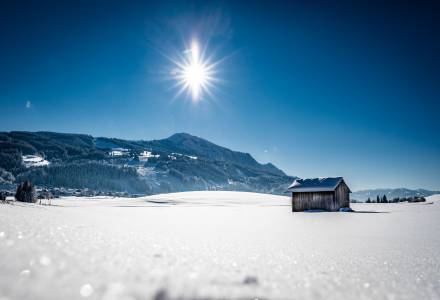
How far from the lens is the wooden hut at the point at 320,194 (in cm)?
4156

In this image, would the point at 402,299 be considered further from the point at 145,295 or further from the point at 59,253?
the point at 59,253

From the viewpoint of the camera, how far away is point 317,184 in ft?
142

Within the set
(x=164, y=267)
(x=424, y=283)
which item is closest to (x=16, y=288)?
(x=164, y=267)

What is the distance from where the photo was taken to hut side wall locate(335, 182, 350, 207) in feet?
139

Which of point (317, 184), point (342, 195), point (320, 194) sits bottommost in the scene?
point (320, 194)

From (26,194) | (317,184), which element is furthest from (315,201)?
(26,194)

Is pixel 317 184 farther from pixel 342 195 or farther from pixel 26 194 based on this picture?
Answer: pixel 26 194

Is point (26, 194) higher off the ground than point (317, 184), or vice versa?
point (317, 184)

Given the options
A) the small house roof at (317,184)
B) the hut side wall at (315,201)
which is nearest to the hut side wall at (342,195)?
the hut side wall at (315,201)

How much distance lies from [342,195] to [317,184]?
449 centimetres

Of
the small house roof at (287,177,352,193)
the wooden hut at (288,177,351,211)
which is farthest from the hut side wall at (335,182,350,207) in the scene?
the small house roof at (287,177,352,193)

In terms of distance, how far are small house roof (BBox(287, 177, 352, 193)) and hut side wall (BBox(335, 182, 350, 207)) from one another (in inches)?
43.3

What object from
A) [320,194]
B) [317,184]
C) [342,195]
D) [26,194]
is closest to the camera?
[320,194]

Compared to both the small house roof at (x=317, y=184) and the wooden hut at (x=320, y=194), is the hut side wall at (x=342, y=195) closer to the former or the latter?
the wooden hut at (x=320, y=194)
